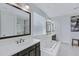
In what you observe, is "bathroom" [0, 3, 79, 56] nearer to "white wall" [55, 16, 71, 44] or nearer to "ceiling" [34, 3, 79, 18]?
"white wall" [55, 16, 71, 44]

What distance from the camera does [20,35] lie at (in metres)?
2.92

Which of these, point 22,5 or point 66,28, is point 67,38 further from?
point 22,5

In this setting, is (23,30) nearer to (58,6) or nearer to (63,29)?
(58,6)

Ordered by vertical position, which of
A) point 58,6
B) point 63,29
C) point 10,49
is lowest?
point 10,49

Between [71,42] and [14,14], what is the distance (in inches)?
185

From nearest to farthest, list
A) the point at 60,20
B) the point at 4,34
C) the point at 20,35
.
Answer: the point at 4,34
the point at 20,35
the point at 60,20

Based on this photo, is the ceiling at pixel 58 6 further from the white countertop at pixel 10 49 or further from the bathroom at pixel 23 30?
the white countertop at pixel 10 49

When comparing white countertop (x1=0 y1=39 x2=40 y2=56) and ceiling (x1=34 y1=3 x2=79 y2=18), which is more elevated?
ceiling (x1=34 y1=3 x2=79 y2=18)

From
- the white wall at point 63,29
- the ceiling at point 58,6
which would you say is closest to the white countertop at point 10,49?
the ceiling at point 58,6

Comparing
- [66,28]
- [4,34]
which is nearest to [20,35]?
[4,34]

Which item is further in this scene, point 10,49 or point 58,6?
point 58,6

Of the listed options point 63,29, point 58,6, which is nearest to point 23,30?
point 58,6

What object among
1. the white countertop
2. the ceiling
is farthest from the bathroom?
the ceiling

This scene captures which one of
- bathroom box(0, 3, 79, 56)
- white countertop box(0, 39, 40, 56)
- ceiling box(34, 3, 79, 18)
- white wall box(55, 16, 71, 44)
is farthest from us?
white wall box(55, 16, 71, 44)
